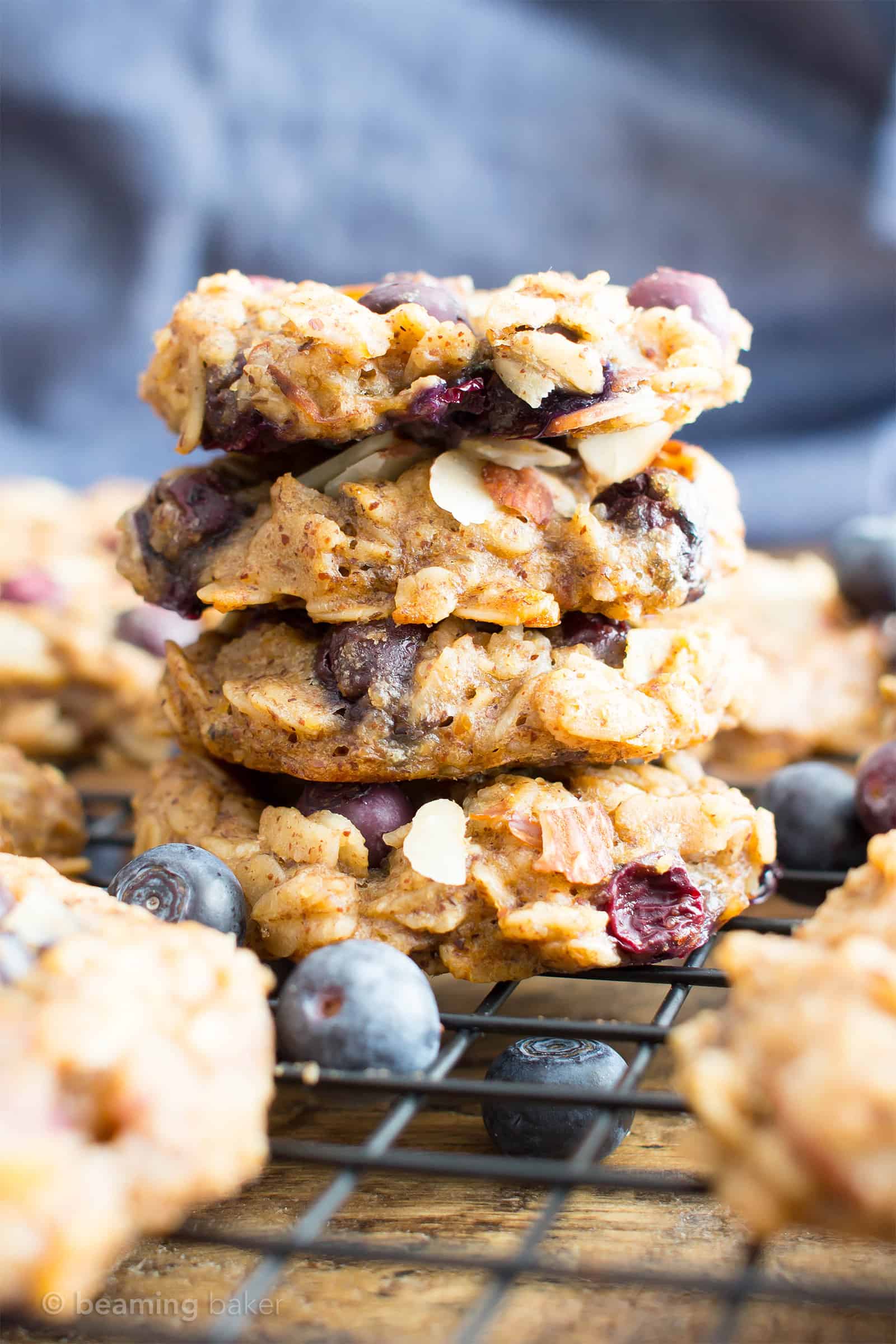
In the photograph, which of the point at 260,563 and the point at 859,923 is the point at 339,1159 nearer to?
the point at 859,923

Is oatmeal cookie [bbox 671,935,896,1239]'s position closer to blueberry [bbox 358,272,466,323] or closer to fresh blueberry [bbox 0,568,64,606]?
blueberry [bbox 358,272,466,323]

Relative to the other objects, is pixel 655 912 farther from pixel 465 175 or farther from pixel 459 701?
pixel 465 175

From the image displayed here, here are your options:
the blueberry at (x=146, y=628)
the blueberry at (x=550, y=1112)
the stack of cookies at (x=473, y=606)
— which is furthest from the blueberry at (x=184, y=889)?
the blueberry at (x=146, y=628)

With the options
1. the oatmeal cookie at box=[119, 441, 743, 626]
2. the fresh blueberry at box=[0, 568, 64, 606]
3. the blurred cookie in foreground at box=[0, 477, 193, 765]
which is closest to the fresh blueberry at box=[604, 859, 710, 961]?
the oatmeal cookie at box=[119, 441, 743, 626]

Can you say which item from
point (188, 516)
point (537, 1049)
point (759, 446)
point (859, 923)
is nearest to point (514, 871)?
point (537, 1049)

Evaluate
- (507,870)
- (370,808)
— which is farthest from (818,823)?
(370,808)

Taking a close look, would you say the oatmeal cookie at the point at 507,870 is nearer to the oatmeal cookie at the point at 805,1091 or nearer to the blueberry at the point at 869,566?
the oatmeal cookie at the point at 805,1091
